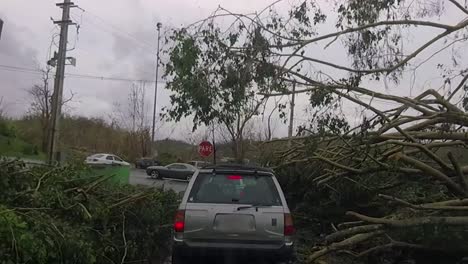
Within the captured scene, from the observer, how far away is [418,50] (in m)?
10.5

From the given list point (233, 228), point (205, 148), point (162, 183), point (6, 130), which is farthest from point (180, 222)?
point (6, 130)

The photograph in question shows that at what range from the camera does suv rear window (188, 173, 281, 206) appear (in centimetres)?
691

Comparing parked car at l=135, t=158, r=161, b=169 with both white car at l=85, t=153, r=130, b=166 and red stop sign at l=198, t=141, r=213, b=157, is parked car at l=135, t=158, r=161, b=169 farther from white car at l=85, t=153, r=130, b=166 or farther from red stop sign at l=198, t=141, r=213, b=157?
red stop sign at l=198, t=141, r=213, b=157

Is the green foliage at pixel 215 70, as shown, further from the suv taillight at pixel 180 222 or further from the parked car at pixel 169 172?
the parked car at pixel 169 172

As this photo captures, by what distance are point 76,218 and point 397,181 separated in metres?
6.07

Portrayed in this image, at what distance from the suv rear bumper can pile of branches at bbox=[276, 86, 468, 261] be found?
184cm

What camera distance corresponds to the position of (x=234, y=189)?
23.0 ft

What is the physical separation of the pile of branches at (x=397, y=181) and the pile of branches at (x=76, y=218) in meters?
2.60

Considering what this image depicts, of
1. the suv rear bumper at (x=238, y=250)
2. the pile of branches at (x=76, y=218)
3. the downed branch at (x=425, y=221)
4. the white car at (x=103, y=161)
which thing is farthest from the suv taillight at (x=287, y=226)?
the white car at (x=103, y=161)

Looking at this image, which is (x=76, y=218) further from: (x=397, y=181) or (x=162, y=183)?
(x=397, y=181)

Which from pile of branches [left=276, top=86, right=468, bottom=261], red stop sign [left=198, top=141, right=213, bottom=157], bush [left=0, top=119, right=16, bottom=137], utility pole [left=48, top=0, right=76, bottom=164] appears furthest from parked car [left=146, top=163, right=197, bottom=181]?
pile of branches [left=276, top=86, right=468, bottom=261]

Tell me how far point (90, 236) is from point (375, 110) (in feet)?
19.5

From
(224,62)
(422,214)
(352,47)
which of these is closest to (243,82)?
(224,62)

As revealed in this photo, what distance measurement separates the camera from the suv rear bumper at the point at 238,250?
6.66 m
